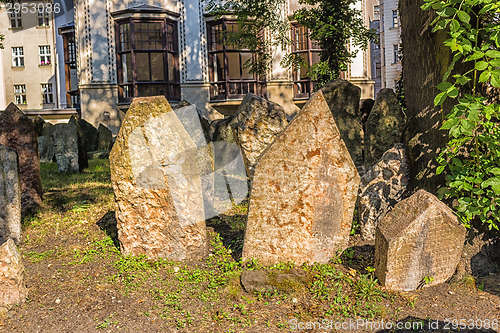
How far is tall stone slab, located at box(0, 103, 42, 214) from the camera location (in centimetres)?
742

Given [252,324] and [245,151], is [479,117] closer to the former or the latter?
[252,324]

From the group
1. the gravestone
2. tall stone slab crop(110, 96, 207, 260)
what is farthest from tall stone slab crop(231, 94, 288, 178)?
the gravestone

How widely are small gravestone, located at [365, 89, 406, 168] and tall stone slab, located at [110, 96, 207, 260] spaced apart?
3.90m

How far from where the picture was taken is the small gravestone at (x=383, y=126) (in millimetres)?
7836

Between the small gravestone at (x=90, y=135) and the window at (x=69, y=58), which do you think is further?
the window at (x=69, y=58)

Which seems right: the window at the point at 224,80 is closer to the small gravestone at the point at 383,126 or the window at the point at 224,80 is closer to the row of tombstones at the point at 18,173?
the row of tombstones at the point at 18,173

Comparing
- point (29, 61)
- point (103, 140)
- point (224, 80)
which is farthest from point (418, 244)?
point (29, 61)

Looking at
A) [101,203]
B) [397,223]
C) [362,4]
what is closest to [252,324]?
[397,223]

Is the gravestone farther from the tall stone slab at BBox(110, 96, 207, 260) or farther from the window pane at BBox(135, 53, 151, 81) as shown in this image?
the window pane at BBox(135, 53, 151, 81)

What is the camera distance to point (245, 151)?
7.54m

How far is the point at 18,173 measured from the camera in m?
5.88

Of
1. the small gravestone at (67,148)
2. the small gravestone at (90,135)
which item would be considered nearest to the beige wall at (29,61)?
the small gravestone at (90,135)

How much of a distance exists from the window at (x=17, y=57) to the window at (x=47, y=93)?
2650 millimetres

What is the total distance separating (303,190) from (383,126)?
3.81 metres
